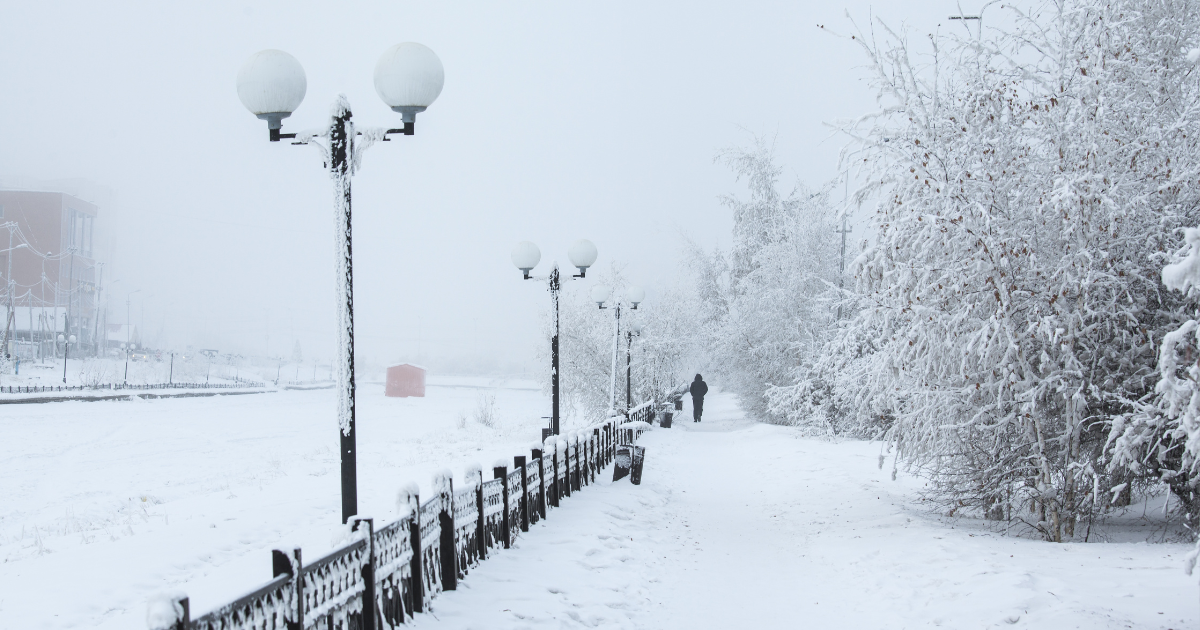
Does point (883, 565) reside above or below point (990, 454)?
below

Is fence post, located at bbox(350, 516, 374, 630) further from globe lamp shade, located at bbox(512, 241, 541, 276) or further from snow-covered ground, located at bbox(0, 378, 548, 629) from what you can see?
globe lamp shade, located at bbox(512, 241, 541, 276)

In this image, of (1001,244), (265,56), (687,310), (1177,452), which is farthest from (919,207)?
(687,310)

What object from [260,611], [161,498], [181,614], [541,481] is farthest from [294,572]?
[161,498]

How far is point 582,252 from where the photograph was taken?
49.4 feet

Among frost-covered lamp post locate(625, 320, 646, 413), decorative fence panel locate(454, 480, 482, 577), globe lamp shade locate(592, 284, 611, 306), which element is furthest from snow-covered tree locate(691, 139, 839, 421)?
decorative fence panel locate(454, 480, 482, 577)

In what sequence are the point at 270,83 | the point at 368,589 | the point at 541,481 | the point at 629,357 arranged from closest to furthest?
the point at 368,589
the point at 270,83
the point at 541,481
the point at 629,357

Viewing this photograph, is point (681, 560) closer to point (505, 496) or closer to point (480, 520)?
point (505, 496)

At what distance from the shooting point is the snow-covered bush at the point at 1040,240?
26.6ft

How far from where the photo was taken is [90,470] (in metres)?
24.0

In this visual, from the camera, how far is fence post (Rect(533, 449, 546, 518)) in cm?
950

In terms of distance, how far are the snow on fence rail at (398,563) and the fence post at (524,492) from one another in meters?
0.01

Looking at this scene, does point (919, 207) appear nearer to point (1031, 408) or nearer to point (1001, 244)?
→ point (1001, 244)

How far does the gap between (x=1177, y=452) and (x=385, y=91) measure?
8.82 meters

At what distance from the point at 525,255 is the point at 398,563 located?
9.52 metres
